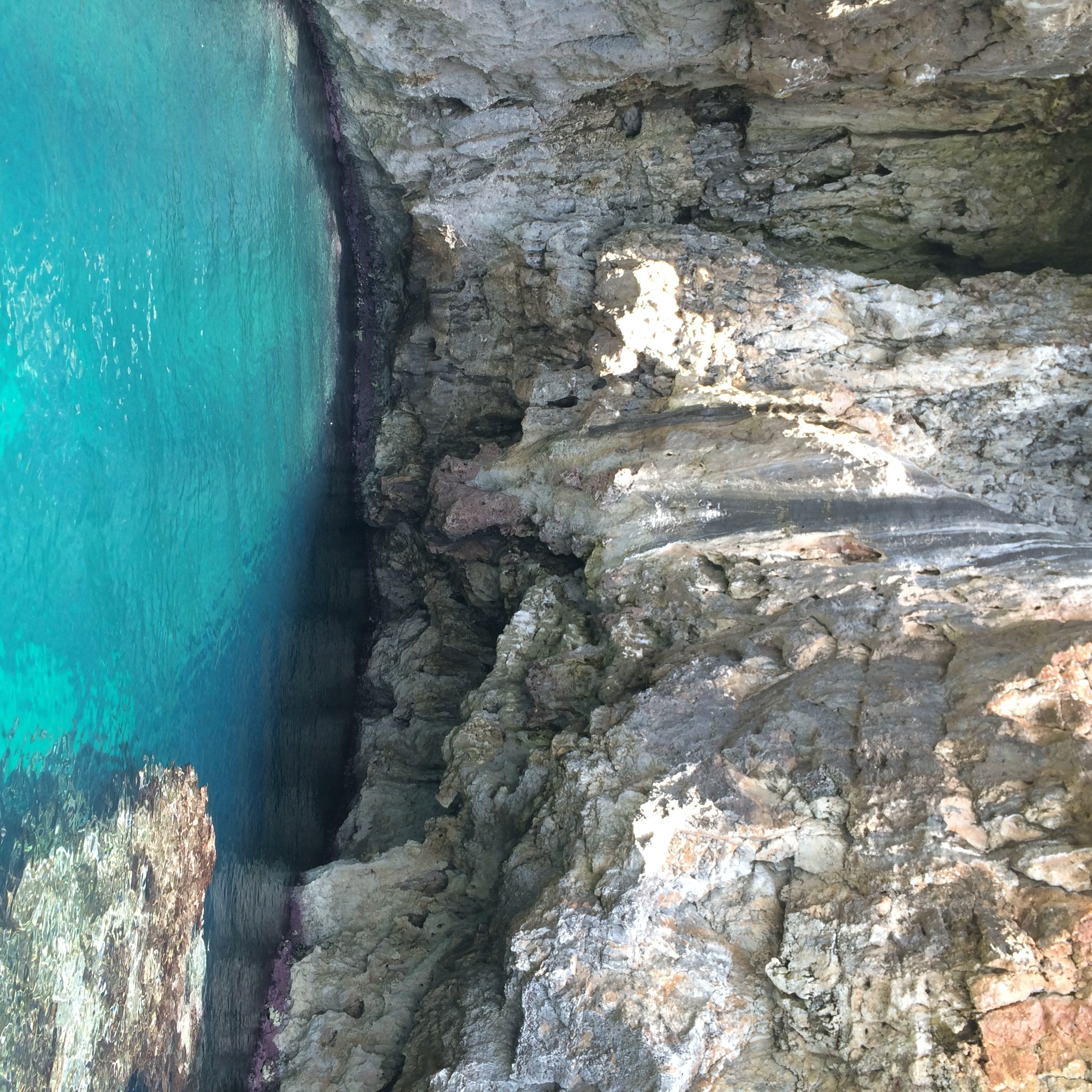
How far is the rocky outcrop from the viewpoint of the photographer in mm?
3855

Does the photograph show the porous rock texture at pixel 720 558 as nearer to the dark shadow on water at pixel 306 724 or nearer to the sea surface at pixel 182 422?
the dark shadow on water at pixel 306 724

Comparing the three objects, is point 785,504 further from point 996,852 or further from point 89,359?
point 89,359

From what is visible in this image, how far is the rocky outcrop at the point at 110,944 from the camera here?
3.86 meters

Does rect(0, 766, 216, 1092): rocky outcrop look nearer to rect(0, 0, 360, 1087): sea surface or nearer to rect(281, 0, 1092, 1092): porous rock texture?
rect(0, 0, 360, 1087): sea surface

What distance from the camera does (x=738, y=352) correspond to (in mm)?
6695

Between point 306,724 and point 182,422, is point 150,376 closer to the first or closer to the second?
point 182,422

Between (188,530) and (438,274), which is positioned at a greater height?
(438,274)

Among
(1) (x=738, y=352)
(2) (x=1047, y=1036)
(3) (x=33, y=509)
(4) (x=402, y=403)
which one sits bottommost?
(2) (x=1047, y=1036)

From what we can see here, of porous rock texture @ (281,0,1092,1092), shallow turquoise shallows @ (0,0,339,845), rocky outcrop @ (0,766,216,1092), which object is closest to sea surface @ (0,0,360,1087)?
shallow turquoise shallows @ (0,0,339,845)

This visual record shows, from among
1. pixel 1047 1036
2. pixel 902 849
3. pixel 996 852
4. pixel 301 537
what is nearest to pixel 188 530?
pixel 301 537

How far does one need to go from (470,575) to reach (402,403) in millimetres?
2041

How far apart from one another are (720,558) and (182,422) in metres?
3.48

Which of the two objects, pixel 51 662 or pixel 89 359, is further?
pixel 89 359

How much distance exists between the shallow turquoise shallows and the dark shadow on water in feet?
0.81
